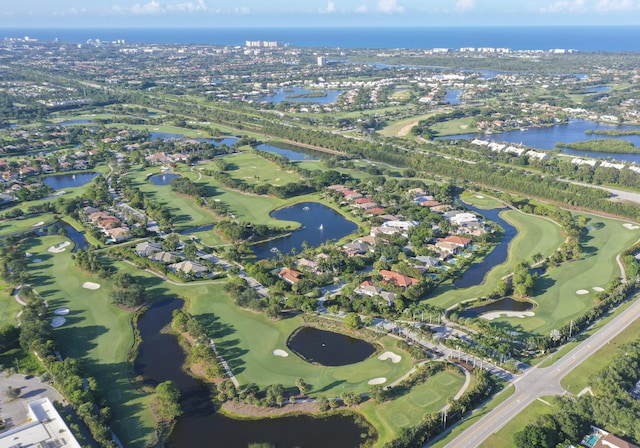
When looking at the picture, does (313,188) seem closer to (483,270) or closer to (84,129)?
(483,270)

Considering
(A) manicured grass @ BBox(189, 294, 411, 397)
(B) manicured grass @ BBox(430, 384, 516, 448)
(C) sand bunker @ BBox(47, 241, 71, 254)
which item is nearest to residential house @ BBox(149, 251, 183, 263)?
(A) manicured grass @ BBox(189, 294, 411, 397)

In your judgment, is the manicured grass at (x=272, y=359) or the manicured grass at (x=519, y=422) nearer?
the manicured grass at (x=519, y=422)

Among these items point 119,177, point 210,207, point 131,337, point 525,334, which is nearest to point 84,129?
point 119,177

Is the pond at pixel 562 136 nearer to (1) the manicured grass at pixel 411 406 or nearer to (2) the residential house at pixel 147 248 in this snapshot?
(2) the residential house at pixel 147 248

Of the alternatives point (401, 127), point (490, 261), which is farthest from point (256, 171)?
point (401, 127)

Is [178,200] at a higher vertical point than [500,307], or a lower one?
higher

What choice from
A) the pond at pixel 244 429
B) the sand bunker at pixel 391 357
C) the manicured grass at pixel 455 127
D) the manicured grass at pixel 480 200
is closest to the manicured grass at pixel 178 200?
the pond at pixel 244 429

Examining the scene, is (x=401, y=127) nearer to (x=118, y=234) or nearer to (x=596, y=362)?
(x=118, y=234)

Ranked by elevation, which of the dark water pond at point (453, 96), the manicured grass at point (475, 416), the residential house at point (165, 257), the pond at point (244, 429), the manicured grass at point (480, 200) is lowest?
the pond at point (244, 429)
